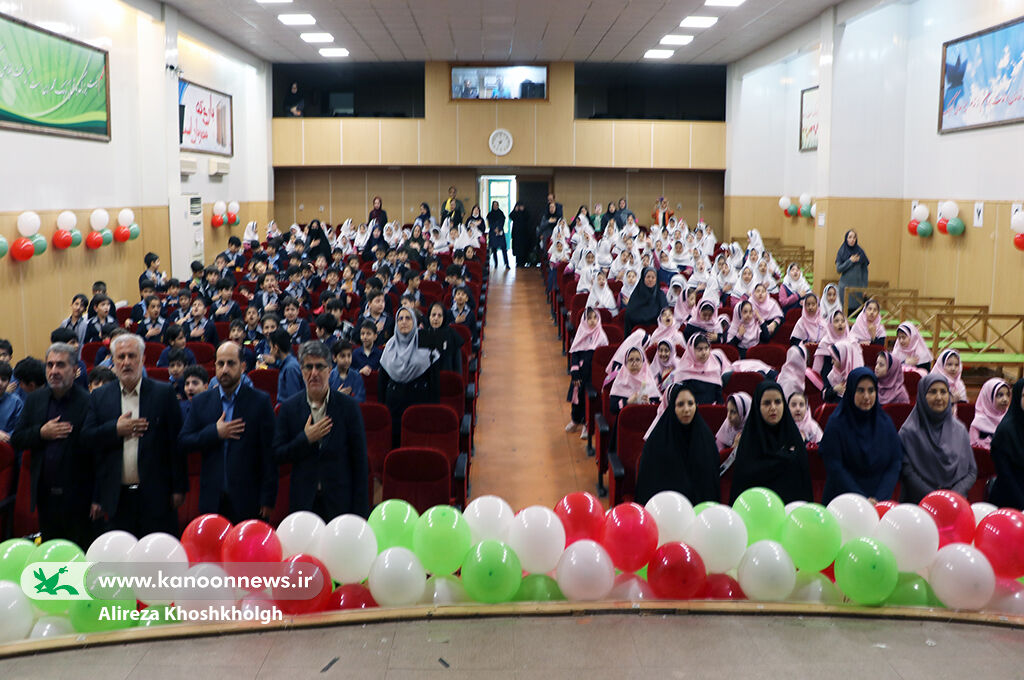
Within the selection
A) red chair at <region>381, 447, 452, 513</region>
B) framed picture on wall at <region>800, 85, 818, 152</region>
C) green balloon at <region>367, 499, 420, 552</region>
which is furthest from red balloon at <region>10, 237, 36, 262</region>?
framed picture on wall at <region>800, 85, 818, 152</region>

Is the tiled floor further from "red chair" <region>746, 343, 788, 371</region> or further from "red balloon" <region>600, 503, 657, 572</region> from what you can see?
"red chair" <region>746, 343, 788, 371</region>

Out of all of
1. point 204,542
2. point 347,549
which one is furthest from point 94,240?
point 347,549

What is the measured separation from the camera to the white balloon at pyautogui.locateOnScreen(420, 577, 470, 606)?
3.71 metres

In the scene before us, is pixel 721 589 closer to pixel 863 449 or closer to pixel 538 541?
pixel 538 541

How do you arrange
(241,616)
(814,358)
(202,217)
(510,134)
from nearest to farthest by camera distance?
(241,616) → (814,358) → (202,217) → (510,134)

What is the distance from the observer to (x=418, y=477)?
539 centimetres

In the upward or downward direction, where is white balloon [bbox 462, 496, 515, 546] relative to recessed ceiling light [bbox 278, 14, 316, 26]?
downward

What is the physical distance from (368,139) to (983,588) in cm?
1918

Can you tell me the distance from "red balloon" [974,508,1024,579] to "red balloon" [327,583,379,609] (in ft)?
8.31

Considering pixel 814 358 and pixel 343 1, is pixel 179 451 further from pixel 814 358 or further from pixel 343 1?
pixel 343 1

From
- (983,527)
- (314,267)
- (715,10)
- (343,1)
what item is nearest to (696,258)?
(715,10)

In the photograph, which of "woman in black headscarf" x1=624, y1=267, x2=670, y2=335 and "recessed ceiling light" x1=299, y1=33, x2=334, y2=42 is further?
"recessed ceiling light" x1=299, y1=33, x2=334, y2=42

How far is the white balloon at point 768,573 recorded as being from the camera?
368 cm

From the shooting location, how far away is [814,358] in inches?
306
